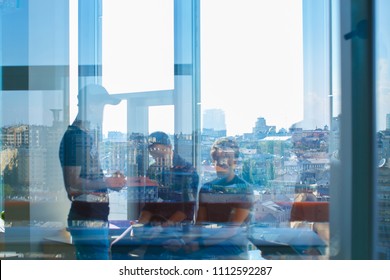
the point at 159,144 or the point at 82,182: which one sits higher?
the point at 159,144

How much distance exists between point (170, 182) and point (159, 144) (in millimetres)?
143

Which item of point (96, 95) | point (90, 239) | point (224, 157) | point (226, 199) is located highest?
point (96, 95)

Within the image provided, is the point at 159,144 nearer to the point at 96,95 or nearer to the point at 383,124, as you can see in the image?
the point at 96,95

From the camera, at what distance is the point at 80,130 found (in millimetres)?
1631

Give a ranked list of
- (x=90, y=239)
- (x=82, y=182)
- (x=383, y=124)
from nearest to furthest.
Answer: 1. (x=383, y=124)
2. (x=90, y=239)
3. (x=82, y=182)

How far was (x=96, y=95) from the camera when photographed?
163 centimetres

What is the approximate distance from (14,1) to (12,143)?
1.91 ft

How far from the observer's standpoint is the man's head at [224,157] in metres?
1.53

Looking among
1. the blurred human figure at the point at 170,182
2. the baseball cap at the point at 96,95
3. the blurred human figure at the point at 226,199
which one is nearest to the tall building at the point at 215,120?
the blurred human figure at the point at 226,199

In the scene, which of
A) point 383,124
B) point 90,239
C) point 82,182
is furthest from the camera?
point 82,182

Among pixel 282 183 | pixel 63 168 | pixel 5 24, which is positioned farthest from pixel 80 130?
pixel 282 183

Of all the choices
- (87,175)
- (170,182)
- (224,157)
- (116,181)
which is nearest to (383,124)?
(224,157)

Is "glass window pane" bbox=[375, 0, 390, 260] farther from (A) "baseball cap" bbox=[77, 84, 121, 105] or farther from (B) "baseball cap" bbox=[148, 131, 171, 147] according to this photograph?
(A) "baseball cap" bbox=[77, 84, 121, 105]
